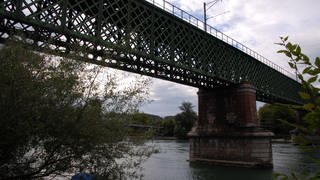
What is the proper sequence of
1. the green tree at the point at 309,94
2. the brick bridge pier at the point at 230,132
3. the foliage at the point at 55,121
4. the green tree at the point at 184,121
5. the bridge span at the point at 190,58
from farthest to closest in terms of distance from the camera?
the green tree at the point at 184,121 < the brick bridge pier at the point at 230,132 < the bridge span at the point at 190,58 < the foliage at the point at 55,121 < the green tree at the point at 309,94

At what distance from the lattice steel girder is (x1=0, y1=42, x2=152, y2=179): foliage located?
1073mm

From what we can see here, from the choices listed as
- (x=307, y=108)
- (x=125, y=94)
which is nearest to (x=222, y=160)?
(x=125, y=94)

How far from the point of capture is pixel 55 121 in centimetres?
828

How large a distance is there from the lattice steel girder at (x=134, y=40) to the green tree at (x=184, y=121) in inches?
2676

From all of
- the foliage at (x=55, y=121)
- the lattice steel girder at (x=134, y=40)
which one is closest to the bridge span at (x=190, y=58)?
the lattice steel girder at (x=134, y=40)

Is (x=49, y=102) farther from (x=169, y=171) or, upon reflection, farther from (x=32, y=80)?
(x=169, y=171)

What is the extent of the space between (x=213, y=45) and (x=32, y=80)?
36.9 metres

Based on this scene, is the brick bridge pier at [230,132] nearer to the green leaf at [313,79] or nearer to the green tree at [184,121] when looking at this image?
the green leaf at [313,79]

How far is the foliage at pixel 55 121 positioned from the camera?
7.79m

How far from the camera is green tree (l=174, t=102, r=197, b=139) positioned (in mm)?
123569

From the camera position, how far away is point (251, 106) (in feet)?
145

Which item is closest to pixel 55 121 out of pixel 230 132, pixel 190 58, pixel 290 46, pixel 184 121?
pixel 290 46

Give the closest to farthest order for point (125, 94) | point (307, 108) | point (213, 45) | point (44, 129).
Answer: point (307, 108) < point (44, 129) < point (125, 94) < point (213, 45)

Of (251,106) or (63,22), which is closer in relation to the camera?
(63,22)
